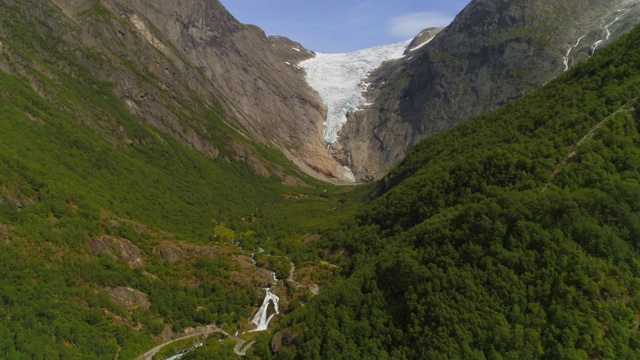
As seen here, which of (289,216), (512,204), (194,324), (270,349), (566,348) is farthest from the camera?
(289,216)

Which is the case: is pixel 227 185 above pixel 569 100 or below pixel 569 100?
below

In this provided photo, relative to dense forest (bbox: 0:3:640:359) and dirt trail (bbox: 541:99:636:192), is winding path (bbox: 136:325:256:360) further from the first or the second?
dirt trail (bbox: 541:99:636:192)

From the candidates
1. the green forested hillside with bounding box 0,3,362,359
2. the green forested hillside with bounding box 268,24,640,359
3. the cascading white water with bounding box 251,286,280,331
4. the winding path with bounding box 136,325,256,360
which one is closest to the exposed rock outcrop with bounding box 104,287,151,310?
the green forested hillside with bounding box 0,3,362,359

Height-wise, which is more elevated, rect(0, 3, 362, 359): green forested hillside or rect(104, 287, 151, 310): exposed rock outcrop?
rect(0, 3, 362, 359): green forested hillside

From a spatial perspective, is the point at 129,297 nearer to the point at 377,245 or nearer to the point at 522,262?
the point at 377,245

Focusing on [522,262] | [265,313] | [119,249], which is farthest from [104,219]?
[522,262]

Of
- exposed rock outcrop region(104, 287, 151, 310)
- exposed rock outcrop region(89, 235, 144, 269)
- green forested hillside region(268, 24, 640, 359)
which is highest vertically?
green forested hillside region(268, 24, 640, 359)

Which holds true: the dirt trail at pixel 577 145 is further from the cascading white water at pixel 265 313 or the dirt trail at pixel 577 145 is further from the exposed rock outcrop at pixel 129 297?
the exposed rock outcrop at pixel 129 297

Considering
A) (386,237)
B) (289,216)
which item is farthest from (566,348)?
(289,216)

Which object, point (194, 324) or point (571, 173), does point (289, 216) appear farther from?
point (571, 173)
